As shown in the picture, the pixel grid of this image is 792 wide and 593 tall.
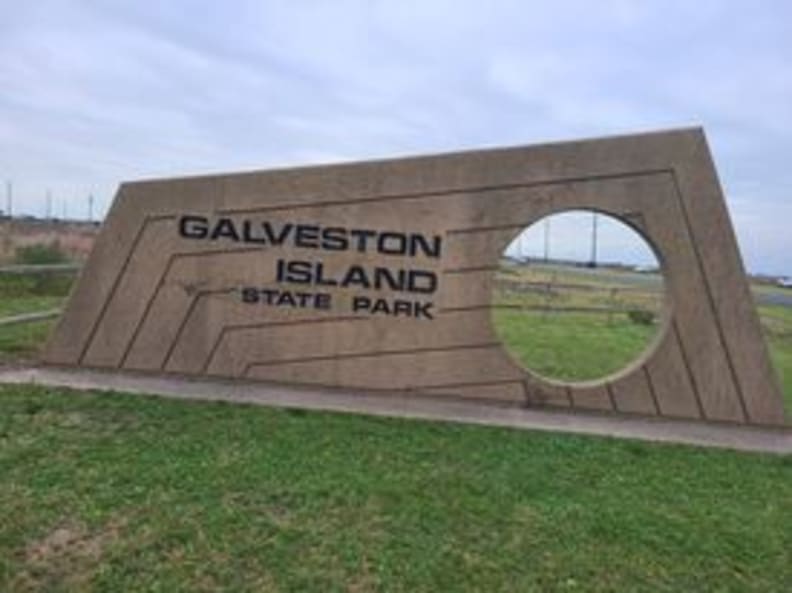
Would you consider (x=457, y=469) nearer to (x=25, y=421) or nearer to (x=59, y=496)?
(x=59, y=496)

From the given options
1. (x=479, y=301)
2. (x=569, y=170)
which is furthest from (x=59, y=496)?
(x=569, y=170)

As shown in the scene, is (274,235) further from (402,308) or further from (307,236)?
(402,308)

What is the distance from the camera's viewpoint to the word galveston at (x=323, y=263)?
9.66 m

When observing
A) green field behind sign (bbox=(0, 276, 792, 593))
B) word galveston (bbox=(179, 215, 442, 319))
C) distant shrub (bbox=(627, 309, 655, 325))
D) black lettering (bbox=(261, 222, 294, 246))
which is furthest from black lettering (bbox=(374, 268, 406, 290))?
distant shrub (bbox=(627, 309, 655, 325))

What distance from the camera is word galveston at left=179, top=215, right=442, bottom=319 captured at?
9.66m

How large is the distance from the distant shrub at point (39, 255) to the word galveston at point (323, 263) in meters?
12.0

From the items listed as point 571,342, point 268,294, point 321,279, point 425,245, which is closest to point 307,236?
point 321,279

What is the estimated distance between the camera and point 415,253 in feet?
31.7

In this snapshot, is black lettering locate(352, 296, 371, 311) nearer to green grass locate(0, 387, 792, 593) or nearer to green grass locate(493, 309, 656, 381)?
green grass locate(0, 387, 792, 593)

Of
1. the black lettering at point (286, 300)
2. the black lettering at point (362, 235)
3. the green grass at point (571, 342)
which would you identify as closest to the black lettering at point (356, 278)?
the black lettering at point (362, 235)

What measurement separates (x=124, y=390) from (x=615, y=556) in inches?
195

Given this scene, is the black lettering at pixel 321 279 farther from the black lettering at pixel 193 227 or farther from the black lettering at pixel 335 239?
the black lettering at pixel 193 227

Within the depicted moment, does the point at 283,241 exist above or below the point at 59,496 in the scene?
above

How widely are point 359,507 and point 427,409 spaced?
307 cm
